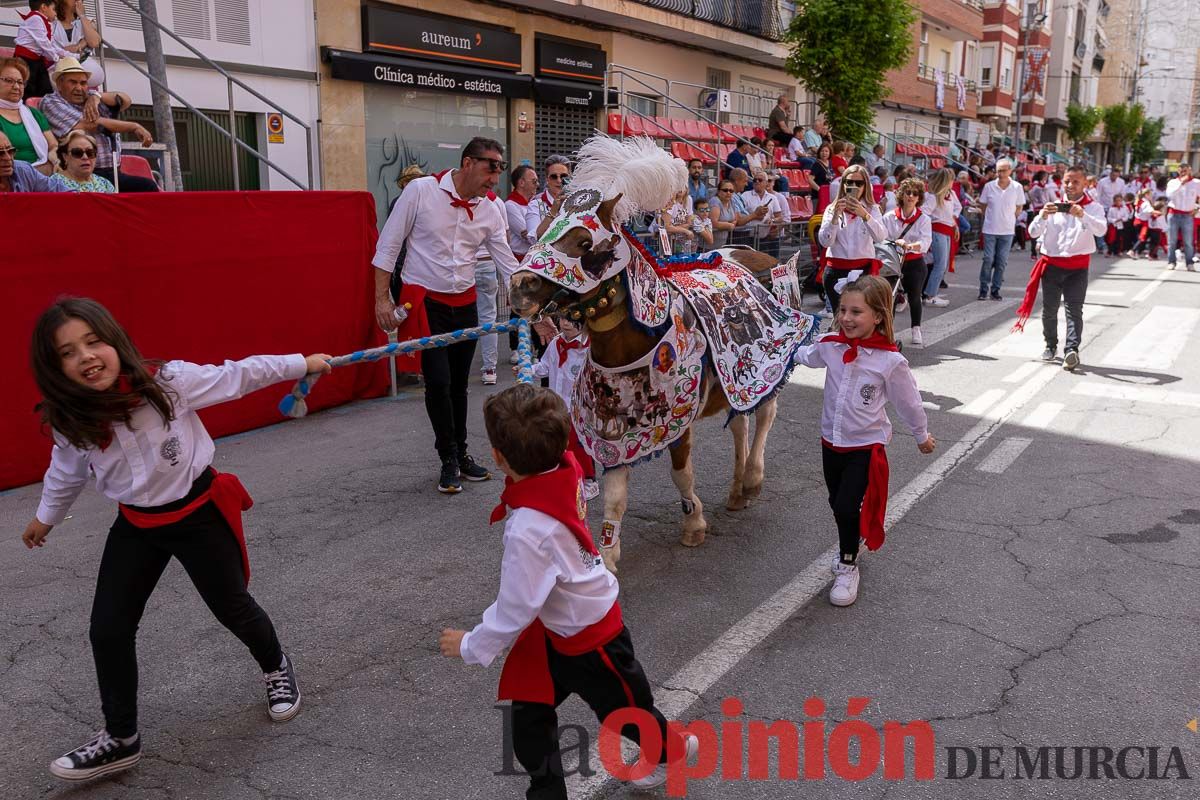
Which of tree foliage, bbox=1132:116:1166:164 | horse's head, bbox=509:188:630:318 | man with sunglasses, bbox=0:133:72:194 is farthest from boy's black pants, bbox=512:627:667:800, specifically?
tree foliage, bbox=1132:116:1166:164

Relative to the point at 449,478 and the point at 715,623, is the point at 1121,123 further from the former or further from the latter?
the point at 715,623

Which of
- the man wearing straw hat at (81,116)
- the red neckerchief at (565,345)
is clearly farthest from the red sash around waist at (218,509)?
the man wearing straw hat at (81,116)

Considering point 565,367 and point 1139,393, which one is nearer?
point 565,367

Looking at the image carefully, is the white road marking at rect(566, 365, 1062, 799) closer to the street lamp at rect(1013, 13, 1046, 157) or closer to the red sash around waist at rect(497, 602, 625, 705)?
the red sash around waist at rect(497, 602, 625, 705)

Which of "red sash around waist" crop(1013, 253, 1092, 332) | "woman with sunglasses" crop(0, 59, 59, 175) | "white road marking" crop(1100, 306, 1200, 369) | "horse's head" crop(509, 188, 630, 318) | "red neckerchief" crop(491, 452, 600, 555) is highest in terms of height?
"woman with sunglasses" crop(0, 59, 59, 175)

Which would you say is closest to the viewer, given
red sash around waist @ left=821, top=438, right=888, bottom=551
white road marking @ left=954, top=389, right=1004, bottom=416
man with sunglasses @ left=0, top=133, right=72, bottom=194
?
red sash around waist @ left=821, top=438, right=888, bottom=551

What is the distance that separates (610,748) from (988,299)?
12932 millimetres

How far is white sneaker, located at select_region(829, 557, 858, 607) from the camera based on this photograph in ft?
14.4

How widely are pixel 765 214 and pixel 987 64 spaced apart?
39307 mm

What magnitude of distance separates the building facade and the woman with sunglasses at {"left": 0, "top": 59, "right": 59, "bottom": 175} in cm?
699

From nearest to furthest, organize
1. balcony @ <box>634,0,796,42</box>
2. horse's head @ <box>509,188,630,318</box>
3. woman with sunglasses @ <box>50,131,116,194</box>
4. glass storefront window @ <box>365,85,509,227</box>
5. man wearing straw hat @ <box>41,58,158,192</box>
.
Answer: horse's head @ <box>509,188,630,318</box>, woman with sunglasses @ <box>50,131,116,194</box>, man wearing straw hat @ <box>41,58,158,192</box>, glass storefront window @ <box>365,85,509,227</box>, balcony @ <box>634,0,796,42</box>

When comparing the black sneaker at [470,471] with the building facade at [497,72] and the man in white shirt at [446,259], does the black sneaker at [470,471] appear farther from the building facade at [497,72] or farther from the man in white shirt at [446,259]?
→ the building facade at [497,72]

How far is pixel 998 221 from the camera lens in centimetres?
1402

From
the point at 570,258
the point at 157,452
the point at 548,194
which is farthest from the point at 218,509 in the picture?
the point at 548,194
